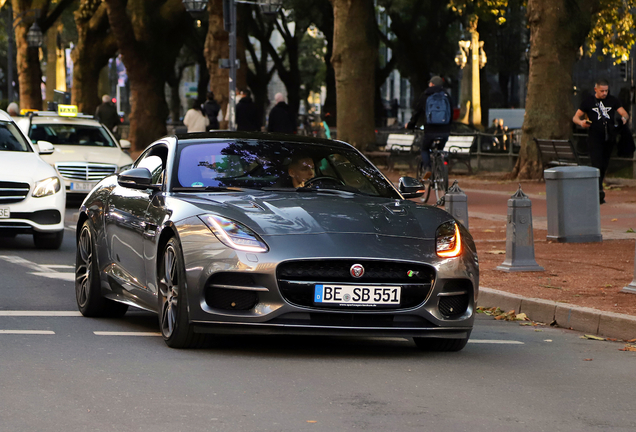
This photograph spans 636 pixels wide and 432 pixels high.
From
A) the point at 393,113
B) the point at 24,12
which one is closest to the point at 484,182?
the point at 24,12

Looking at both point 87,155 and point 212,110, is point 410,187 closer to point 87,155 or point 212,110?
point 87,155

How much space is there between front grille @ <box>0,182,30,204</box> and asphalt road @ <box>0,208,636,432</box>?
4.89m

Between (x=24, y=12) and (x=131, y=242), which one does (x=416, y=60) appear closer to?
(x=24, y=12)

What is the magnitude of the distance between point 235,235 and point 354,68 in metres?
22.7

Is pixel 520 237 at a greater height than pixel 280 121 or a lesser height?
lesser

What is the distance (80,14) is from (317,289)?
138ft

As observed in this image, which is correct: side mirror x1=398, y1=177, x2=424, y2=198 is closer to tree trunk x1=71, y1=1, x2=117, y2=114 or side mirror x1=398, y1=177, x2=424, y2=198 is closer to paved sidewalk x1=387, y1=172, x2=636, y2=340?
paved sidewalk x1=387, y1=172, x2=636, y2=340

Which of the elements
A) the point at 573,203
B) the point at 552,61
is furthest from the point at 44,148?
the point at 552,61

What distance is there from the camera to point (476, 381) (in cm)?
651

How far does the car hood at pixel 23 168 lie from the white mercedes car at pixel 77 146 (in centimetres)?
499

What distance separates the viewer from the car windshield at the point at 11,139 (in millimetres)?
14547

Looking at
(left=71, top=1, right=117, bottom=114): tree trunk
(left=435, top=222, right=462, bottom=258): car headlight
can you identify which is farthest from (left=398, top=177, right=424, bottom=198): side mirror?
(left=71, top=1, right=117, bottom=114): tree trunk

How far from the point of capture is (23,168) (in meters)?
→ 13.8

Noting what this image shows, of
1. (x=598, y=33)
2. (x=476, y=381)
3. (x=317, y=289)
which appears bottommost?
(x=476, y=381)
